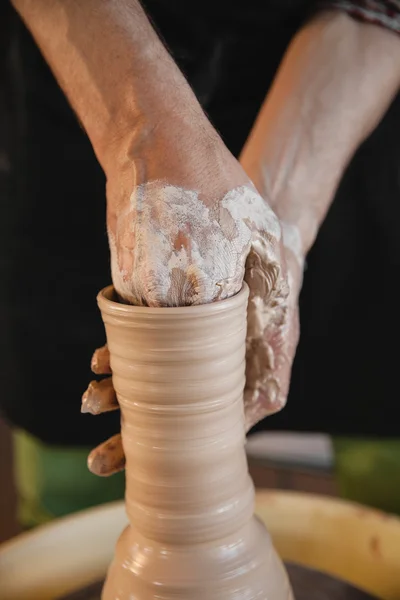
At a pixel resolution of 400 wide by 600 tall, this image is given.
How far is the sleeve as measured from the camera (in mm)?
1063

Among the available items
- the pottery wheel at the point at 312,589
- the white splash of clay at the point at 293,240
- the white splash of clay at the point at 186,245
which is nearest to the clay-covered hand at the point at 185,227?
the white splash of clay at the point at 186,245

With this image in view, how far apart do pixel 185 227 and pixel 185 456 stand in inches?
9.7

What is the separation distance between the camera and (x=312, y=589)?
1015 millimetres

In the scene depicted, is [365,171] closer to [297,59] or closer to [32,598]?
[297,59]

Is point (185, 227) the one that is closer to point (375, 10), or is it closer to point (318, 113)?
point (318, 113)

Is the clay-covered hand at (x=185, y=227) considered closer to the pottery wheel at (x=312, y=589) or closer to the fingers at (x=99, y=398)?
the fingers at (x=99, y=398)

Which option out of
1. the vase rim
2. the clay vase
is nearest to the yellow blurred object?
the clay vase

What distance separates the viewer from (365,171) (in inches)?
50.0

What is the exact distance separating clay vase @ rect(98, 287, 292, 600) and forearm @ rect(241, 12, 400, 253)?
1.10 ft

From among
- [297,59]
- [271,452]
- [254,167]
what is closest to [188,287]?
[254,167]

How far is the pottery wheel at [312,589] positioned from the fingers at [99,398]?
A: 425mm

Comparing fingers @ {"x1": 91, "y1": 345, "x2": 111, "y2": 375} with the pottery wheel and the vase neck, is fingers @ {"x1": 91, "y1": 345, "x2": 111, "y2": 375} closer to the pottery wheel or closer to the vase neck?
the vase neck

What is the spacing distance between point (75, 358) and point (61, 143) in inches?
17.2

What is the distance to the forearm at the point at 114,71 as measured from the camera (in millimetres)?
745
